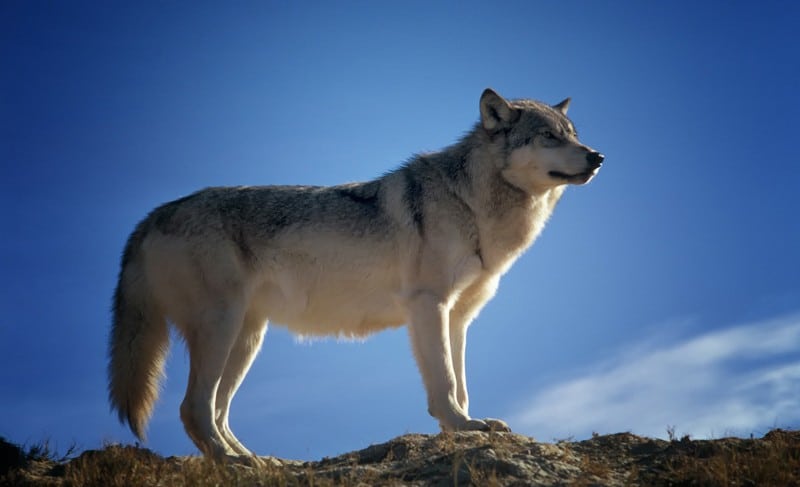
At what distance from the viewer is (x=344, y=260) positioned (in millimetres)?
8008

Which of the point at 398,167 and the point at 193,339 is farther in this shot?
the point at 398,167

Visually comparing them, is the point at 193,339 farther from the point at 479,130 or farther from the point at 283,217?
the point at 479,130

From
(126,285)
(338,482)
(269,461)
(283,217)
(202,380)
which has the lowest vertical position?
(338,482)

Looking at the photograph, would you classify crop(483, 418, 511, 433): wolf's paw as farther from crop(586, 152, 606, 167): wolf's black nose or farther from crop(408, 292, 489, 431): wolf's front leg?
crop(586, 152, 606, 167): wolf's black nose

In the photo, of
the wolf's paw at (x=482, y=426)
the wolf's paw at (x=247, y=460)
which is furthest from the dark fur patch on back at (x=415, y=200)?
the wolf's paw at (x=247, y=460)

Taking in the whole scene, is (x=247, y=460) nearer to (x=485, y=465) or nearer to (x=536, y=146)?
(x=485, y=465)

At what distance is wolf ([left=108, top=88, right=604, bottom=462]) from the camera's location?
7641 mm

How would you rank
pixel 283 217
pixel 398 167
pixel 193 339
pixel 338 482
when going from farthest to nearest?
1. pixel 398 167
2. pixel 283 217
3. pixel 193 339
4. pixel 338 482

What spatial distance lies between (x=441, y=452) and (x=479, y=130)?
3874 millimetres

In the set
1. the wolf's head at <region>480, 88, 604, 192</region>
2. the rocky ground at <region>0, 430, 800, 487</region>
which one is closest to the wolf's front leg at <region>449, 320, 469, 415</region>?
the rocky ground at <region>0, 430, 800, 487</region>

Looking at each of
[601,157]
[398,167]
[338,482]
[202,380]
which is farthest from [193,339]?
[601,157]

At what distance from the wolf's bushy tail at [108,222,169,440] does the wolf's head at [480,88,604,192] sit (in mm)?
4128

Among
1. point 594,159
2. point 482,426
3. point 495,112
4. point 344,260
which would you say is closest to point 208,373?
point 344,260

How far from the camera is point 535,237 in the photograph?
332 inches
